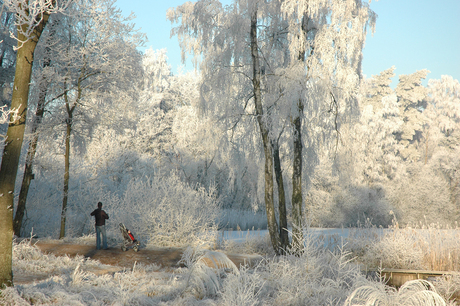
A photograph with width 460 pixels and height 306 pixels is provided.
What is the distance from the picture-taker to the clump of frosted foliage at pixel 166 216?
11141mm

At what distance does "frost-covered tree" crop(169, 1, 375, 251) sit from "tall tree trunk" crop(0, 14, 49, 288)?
245 inches

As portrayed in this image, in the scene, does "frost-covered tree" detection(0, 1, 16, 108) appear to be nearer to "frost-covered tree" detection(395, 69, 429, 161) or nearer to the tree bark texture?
the tree bark texture

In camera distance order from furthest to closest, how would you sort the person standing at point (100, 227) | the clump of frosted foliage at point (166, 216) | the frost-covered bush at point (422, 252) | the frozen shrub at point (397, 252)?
the clump of frosted foliage at point (166, 216) < the person standing at point (100, 227) < the frozen shrub at point (397, 252) < the frost-covered bush at point (422, 252)

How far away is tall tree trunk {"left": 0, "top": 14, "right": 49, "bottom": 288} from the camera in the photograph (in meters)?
4.67

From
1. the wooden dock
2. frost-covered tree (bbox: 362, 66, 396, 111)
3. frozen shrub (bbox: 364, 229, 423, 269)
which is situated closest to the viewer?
the wooden dock

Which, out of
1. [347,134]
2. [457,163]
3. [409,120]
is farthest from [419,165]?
[347,134]

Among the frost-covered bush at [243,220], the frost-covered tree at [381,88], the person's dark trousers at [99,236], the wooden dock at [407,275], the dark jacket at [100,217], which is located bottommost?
the frost-covered bush at [243,220]

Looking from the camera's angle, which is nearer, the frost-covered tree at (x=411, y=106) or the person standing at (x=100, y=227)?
the person standing at (x=100, y=227)

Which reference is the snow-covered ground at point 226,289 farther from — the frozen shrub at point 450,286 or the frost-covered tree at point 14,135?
the frozen shrub at point 450,286

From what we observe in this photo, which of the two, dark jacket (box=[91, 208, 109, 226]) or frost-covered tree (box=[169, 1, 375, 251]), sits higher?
frost-covered tree (box=[169, 1, 375, 251])

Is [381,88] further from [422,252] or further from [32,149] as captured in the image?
[32,149]

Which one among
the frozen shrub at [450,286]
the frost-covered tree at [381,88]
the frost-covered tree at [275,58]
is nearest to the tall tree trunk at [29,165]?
the frost-covered tree at [275,58]

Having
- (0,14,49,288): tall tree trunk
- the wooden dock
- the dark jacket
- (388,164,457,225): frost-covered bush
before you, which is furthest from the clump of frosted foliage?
(388,164,457,225): frost-covered bush

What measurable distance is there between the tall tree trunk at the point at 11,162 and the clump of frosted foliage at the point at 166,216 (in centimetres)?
634
